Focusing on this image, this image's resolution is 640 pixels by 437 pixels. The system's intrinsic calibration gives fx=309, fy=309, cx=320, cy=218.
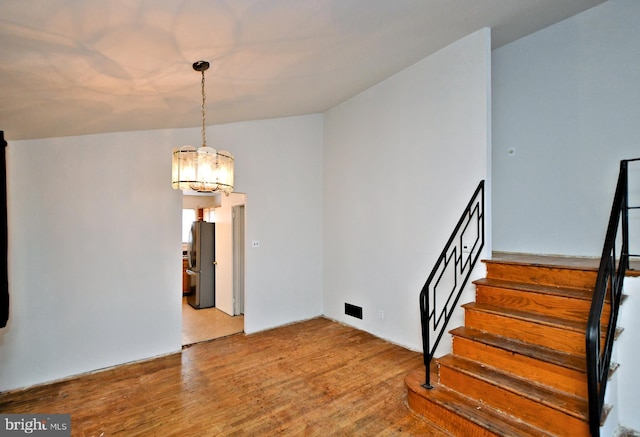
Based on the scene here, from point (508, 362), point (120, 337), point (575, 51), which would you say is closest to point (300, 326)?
point (120, 337)

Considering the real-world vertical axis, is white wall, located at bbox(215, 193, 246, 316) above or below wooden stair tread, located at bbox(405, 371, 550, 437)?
above

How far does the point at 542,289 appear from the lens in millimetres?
2527

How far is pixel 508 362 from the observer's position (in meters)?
2.28

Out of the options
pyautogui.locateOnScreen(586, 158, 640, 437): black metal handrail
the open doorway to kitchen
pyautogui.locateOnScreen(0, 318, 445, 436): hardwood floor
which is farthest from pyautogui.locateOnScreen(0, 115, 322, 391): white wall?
pyautogui.locateOnScreen(586, 158, 640, 437): black metal handrail

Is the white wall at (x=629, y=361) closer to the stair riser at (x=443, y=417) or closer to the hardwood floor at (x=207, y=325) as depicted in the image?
the stair riser at (x=443, y=417)

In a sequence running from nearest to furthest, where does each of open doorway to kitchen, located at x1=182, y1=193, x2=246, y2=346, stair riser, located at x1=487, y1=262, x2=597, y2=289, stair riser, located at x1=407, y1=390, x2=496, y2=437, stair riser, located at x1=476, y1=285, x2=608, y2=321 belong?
stair riser, located at x1=407, y1=390, x2=496, y2=437 < stair riser, located at x1=476, y1=285, x2=608, y2=321 < stair riser, located at x1=487, y1=262, x2=597, y2=289 < open doorway to kitchen, located at x1=182, y1=193, x2=246, y2=346

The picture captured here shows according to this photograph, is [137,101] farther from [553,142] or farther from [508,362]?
[553,142]

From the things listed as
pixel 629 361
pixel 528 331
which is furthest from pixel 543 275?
pixel 629 361

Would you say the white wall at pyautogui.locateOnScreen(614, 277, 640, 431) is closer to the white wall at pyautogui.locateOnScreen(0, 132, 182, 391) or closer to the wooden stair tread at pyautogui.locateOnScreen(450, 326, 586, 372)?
the wooden stair tread at pyautogui.locateOnScreen(450, 326, 586, 372)

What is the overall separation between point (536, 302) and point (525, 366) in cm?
57

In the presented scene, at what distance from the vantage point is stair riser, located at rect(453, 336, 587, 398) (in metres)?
1.98

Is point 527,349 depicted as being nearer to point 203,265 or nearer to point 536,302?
point 536,302

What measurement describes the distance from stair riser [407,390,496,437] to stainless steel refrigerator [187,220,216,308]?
4.32m

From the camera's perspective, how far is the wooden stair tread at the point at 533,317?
218 cm
